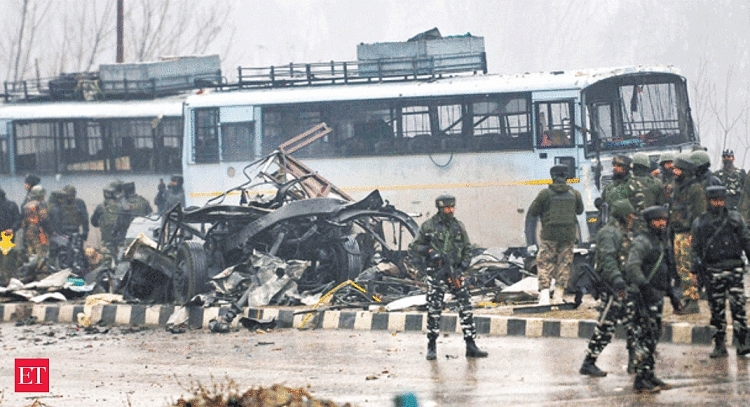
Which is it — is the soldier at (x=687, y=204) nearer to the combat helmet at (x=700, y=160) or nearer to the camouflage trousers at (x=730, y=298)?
the combat helmet at (x=700, y=160)

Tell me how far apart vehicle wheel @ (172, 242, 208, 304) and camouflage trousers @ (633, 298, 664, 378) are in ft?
25.3

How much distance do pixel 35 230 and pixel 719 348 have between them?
12.5 m

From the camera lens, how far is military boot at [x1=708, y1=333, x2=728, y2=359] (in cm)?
1189

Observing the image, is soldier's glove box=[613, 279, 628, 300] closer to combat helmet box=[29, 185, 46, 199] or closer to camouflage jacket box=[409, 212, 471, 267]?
camouflage jacket box=[409, 212, 471, 267]

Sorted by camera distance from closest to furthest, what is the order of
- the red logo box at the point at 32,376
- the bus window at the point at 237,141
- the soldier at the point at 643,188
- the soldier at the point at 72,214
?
the red logo box at the point at 32,376, the soldier at the point at 643,188, the soldier at the point at 72,214, the bus window at the point at 237,141

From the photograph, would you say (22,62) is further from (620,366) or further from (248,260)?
(620,366)

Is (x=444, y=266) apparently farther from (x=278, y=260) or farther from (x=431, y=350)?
(x=278, y=260)

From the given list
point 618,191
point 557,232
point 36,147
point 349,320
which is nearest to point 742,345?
point 618,191

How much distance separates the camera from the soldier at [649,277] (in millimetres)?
10391

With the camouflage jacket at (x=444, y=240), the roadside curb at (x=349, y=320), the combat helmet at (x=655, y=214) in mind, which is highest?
the combat helmet at (x=655, y=214)

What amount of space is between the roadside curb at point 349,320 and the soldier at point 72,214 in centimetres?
582

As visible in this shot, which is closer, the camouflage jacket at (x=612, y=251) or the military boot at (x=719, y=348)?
the camouflage jacket at (x=612, y=251)

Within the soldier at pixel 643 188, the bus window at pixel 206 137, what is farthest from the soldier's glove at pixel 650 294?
the bus window at pixel 206 137

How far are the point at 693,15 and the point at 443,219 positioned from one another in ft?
227
